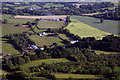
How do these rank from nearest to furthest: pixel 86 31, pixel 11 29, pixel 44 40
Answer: pixel 44 40 → pixel 86 31 → pixel 11 29

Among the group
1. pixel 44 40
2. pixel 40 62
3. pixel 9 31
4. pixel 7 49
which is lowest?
pixel 40 62

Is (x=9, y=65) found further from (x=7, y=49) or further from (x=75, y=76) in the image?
(x=7, y=49)

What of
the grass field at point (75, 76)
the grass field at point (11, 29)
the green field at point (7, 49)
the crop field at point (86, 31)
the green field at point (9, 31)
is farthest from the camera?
the grass field at point (11, 29)

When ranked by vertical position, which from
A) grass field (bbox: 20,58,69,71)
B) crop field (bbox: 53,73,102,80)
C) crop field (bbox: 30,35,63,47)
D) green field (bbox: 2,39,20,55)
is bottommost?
crop field (bbox: 53,73,102,80)

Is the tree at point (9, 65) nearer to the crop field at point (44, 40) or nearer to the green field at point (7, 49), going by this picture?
the green field at point (7, 49)

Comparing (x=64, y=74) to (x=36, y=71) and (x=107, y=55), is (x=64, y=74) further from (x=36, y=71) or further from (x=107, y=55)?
(x=107, y=55)

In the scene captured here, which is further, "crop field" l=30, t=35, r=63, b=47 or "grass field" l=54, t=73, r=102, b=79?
"crop field" l=30, t=35, r=63, b=47

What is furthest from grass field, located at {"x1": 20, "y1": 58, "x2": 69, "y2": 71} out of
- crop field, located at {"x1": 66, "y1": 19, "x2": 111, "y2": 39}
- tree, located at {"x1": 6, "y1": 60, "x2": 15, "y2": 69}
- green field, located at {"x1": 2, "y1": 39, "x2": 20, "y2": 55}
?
crop field, located at {"x1": 66, "y1": 19, "x2": 111, "y2": 39}

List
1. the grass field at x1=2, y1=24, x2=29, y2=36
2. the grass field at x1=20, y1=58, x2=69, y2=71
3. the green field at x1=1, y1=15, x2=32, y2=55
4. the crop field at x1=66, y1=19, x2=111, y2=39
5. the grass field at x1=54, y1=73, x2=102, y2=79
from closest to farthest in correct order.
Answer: the grass field at x1=54, y1=73, x2=102, y2=79
the grass field at x1=20, y1=58, x2=69, y2=71
the green field at x1=1, y1=15, x2=32, y2=55
the crop field at x1=66, y1=19, x2=111, y2=39
the grass field at x1=2, y1=24, x2=29, y2=36

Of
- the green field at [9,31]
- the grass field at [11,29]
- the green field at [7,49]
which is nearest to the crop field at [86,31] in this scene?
the green field at [9,31]

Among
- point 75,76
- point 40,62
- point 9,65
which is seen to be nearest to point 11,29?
point 40,62

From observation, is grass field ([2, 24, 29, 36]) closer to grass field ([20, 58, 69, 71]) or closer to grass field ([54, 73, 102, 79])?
grass field ([20, 58, 69, 71])
